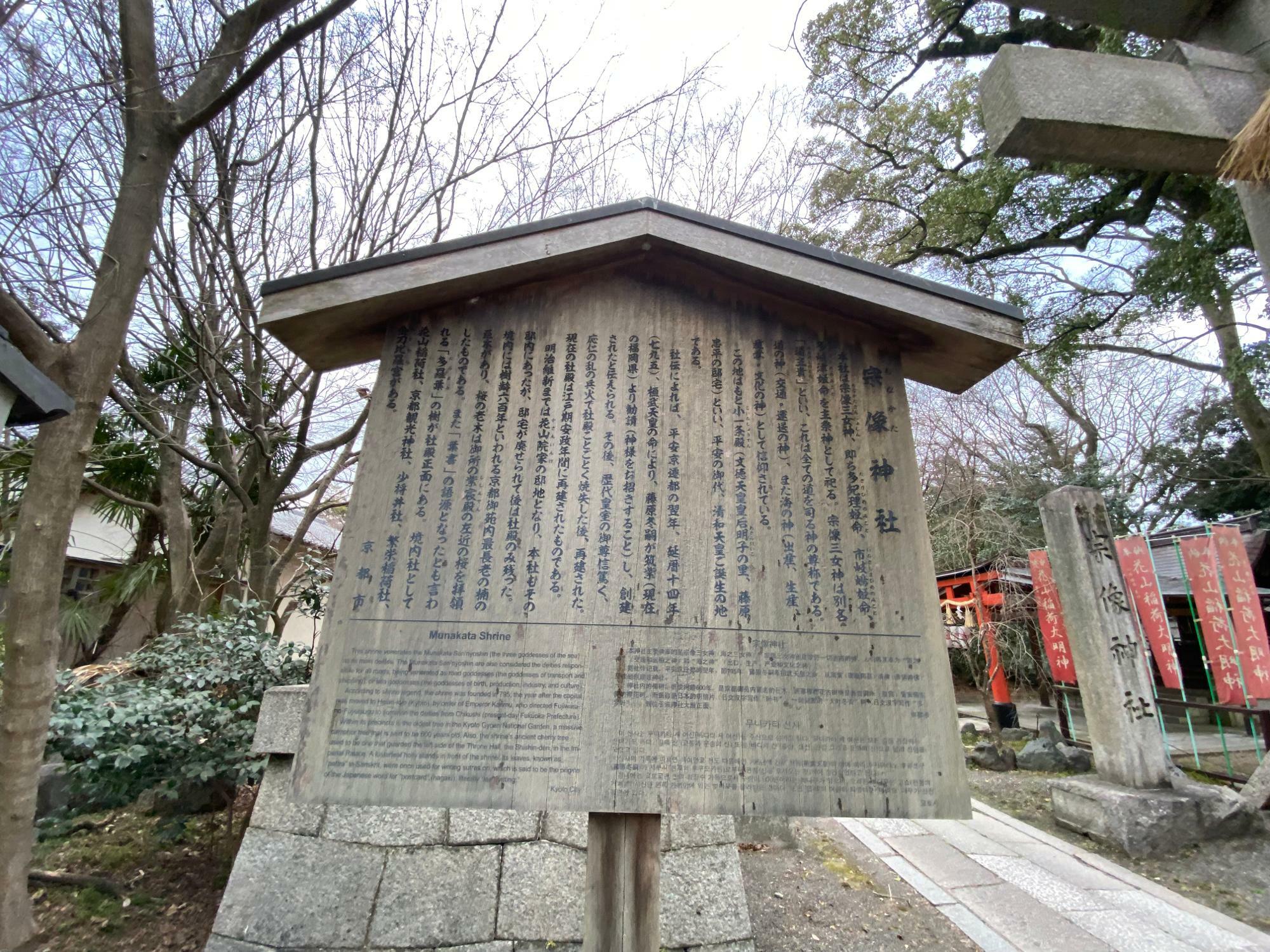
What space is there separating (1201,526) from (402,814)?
17.7 meters

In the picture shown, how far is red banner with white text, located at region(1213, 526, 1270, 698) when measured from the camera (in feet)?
24.0

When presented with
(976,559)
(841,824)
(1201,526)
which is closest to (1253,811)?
(841,824)

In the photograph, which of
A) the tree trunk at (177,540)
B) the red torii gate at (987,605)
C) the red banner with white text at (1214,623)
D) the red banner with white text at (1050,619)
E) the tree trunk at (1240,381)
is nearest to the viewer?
the tree trunk at (177,540)

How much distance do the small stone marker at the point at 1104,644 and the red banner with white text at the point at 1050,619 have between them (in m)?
2.34

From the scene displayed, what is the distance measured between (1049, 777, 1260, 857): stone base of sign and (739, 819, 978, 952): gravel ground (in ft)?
7.83

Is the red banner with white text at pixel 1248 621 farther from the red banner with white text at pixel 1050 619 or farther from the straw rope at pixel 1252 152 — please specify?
the straw rope at pixel 1252 152

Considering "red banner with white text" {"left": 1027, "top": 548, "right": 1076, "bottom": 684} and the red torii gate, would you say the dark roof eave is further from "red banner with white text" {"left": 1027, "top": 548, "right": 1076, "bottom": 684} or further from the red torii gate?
the red torii gate

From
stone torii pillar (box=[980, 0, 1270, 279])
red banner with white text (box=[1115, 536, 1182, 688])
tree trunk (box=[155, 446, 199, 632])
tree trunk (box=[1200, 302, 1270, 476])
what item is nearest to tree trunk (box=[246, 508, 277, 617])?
tree trunk (box=[155, 446, 199, 632])

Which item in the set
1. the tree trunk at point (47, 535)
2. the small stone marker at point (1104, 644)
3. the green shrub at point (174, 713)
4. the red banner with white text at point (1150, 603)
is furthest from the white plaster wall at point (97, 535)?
the red banner with white text at point (1150, 603)

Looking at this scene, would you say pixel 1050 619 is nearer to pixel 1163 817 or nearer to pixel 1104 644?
pixel 1104 644

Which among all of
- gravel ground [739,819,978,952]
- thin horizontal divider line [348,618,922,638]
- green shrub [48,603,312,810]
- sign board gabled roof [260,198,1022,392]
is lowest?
gravel ground [739,819,978,952]

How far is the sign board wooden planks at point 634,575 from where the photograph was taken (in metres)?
2.23

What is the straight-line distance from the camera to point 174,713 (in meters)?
4.09

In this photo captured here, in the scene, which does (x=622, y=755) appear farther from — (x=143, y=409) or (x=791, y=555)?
(x=143, y=409)
